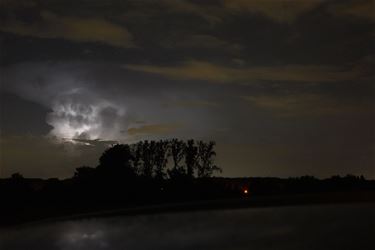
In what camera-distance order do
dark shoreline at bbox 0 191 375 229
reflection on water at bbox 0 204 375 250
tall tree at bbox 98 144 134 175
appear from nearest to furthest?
reflection on water at bbox 0 204 375 250 < dark shoreline at bbox 0 191 375 229 < tall tree at bbox 98 144 134 175

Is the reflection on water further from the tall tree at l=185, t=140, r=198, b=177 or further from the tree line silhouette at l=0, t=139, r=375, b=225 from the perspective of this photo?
the tall tree at l=185, t=140, r=198, b=177

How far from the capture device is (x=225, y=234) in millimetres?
24422

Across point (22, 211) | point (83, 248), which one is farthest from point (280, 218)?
point (22, 211)

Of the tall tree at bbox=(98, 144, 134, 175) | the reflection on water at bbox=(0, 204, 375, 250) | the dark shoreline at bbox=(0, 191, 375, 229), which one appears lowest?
the reflection on water at bbox=(0, 204, 375, 250)

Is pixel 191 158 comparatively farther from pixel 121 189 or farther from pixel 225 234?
pixel 225 234

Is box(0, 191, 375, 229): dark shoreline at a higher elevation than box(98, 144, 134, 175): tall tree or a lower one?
lower

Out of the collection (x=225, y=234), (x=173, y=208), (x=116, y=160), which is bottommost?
(x=225, y=234)

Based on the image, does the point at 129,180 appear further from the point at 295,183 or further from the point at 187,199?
the point at 295,183

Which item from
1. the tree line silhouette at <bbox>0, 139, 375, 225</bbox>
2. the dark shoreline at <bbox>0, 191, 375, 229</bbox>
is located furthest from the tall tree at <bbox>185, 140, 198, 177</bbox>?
the dark shoreline at <bbox>0, 191, 375, 229</bbox>

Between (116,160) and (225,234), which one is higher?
(116,160)

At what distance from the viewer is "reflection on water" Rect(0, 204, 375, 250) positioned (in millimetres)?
20578

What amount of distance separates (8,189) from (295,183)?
39.3m

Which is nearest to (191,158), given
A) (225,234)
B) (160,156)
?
(160,156)

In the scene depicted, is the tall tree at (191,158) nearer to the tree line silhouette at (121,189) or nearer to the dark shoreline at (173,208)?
the tree line silhouette at (121,189)
